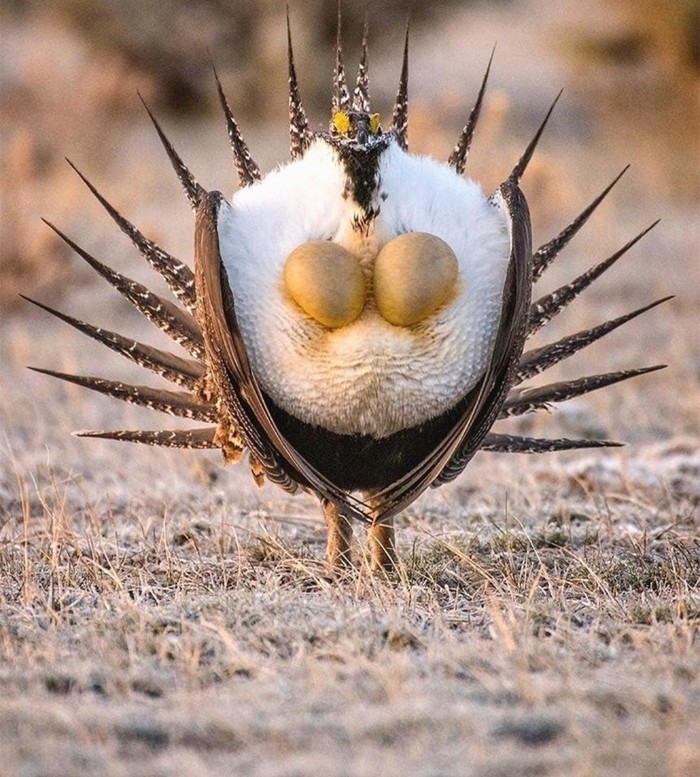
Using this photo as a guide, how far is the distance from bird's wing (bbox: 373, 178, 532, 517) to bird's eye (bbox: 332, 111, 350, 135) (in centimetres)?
32

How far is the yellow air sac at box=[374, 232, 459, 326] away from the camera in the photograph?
7.63 ft

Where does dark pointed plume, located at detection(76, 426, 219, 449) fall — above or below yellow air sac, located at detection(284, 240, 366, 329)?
below

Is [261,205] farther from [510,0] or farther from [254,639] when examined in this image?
[510,0]

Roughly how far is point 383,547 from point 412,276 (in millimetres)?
682

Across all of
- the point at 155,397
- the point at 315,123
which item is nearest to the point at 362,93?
the point at 155,397

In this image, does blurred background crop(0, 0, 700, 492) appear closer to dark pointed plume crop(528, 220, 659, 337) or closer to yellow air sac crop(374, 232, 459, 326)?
dark pointed plume crop(528, 220, 659, 337)

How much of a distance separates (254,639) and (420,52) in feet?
49.3

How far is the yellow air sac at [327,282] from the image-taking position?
7.64 ft

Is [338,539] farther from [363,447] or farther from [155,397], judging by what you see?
[155,397]

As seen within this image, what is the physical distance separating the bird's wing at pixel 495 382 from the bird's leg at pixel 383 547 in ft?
0.54

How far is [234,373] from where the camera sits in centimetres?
242

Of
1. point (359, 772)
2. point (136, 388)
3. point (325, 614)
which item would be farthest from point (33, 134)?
point (359, 772)

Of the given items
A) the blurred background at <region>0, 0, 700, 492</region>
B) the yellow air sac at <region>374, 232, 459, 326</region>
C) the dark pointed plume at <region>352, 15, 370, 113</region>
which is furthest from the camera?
the blurred background at <region>0, 0, 700, 492</region>

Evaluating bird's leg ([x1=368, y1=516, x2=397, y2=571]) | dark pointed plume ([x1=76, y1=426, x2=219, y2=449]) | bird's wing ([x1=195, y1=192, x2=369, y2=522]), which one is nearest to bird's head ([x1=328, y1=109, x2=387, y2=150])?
bird's wing ([x1=195, y1=192, x2=369, y2=522])
